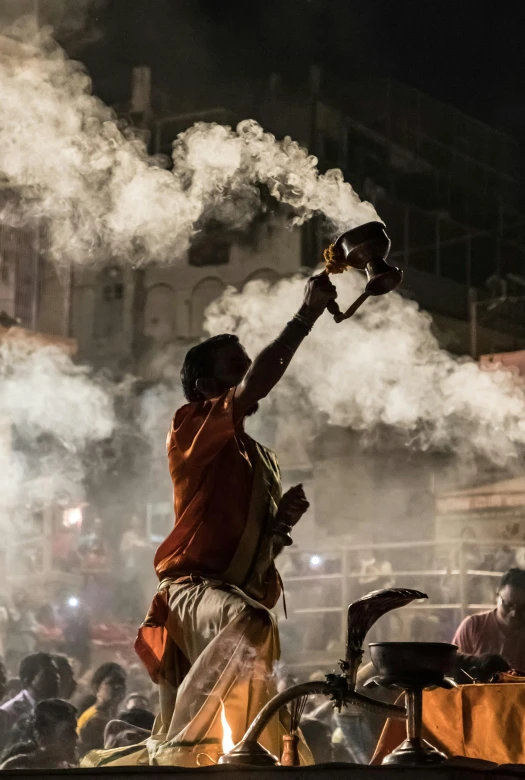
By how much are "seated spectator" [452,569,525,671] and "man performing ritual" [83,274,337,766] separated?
108 inches

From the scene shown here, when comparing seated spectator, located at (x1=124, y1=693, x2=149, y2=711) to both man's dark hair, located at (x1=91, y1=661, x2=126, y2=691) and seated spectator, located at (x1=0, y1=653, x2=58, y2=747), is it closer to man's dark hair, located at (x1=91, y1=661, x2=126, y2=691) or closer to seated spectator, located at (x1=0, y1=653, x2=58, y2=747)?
man's dark hair, located at (x1=91, y1=661, x2=126, y2=691)

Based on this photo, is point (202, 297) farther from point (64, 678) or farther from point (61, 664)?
point (64, 678)

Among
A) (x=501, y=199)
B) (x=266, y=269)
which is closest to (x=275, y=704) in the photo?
(x=266, y=269)

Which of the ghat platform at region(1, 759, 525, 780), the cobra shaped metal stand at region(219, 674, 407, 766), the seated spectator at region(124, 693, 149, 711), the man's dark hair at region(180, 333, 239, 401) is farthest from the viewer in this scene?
the seated spectator at region(124, 693, 149, 711)

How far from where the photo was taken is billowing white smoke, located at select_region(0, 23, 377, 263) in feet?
34.4

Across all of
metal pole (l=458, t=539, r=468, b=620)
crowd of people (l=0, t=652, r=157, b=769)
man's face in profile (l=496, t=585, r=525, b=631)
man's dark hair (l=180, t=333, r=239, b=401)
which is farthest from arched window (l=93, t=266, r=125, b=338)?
man's dark hair (l=180, t=333, r=239, b=401)

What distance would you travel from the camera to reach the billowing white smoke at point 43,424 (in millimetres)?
17312

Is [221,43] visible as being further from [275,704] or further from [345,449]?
[275,704]

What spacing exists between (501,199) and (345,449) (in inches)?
181

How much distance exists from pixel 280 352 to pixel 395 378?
364 inches

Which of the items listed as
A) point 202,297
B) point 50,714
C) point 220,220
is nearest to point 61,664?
point 50,714

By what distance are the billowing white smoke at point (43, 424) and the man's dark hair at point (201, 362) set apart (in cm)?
1235

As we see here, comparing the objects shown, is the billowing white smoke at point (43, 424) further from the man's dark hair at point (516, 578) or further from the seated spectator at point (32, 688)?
the man's dark hair at point (516, 578)

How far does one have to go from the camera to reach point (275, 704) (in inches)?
157
